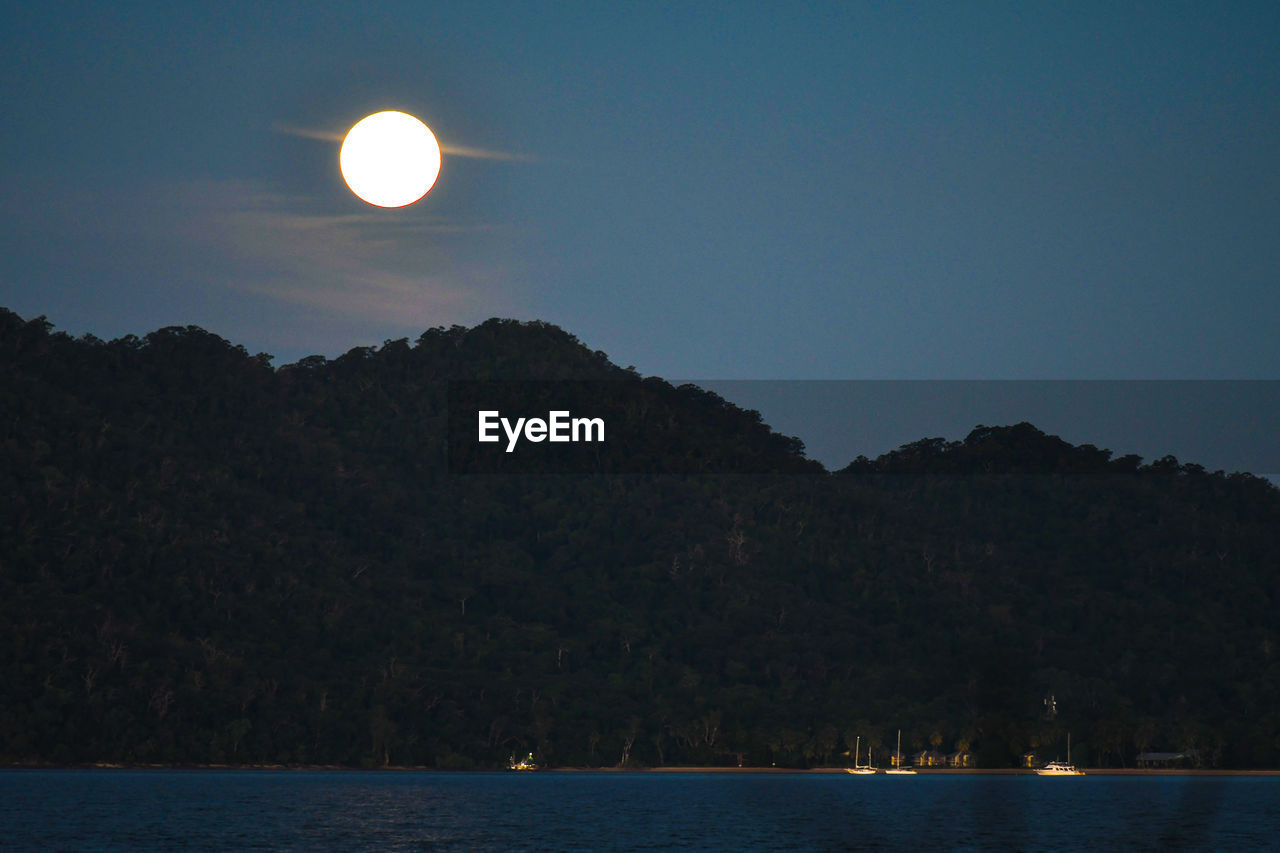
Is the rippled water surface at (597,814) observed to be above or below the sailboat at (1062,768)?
below

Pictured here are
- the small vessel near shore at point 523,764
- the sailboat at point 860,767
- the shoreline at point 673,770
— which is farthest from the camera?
the sailboat at point 860,767

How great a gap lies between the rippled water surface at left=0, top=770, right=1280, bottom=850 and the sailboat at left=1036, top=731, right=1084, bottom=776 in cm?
1548

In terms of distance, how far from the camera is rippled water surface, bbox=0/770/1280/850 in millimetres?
77562

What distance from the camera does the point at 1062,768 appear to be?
184 metres

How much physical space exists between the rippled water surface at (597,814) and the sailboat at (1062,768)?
50.8 feet

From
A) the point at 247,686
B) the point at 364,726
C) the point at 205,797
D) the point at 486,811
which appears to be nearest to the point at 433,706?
the point at 364,726

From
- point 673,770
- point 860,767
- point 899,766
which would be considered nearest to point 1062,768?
point 899,766

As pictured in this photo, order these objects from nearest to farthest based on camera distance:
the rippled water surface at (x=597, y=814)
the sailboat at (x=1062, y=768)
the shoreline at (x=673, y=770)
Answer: the rippled water surface at (x=597, y=814), the shoreline at (x=673, y=770), the sailboat at (x=1062, y=768)

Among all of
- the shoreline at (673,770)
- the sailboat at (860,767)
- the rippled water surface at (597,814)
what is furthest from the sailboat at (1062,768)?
the sailboat at (860,767)

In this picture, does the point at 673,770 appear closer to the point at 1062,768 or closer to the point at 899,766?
the point at 899,766

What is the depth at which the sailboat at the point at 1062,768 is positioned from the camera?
182875 mm

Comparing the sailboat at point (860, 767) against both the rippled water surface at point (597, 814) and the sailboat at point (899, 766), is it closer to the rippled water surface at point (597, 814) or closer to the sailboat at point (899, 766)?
the sailboat at point (899, 766)

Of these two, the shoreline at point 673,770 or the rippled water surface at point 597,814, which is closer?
the rippled water surface at point 597,814

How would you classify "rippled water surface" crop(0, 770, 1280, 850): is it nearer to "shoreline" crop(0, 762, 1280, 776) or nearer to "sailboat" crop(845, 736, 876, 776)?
"shoreline" crop(0, 762, 1280, 776)
